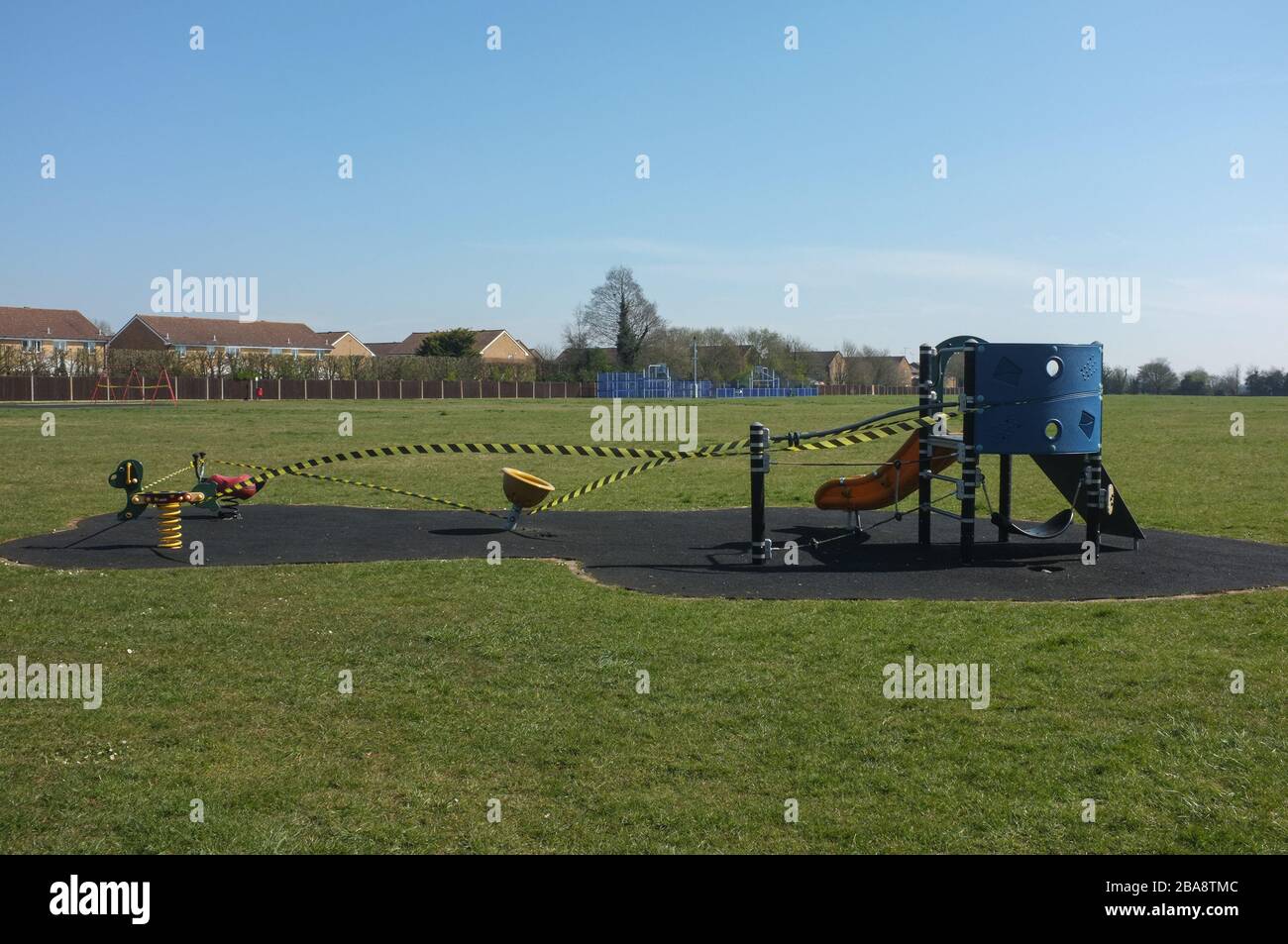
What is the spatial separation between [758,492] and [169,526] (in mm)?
6902

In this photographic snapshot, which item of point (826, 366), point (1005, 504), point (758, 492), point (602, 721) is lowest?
point (602, 721)

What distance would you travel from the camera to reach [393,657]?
8391 mm

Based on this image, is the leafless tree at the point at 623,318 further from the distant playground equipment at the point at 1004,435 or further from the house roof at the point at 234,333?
the distant playground equipment at the point at 1004,435

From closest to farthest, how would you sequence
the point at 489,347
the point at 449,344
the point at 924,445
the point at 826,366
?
the point at 924,445 < the point at 449,344 < the point at 489,347 < the point at 826,366

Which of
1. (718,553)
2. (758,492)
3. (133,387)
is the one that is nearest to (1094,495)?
(758,492)

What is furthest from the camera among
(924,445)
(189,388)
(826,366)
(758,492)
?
(826,366)

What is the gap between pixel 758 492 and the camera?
1272 centimetres

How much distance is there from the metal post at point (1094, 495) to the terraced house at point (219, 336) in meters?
106

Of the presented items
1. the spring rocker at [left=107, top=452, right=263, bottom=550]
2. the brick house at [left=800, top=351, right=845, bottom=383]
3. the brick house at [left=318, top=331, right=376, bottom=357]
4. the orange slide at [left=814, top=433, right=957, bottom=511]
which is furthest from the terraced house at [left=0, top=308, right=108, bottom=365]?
the orange slide at [left=814, top=433, right=957, bottom=511]

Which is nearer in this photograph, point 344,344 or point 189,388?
point 189,388

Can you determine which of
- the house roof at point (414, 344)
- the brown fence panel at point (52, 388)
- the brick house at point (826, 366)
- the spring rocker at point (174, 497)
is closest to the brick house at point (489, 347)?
the house roof at point (414, 344)

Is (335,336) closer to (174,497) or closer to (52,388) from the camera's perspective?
(52,388)
